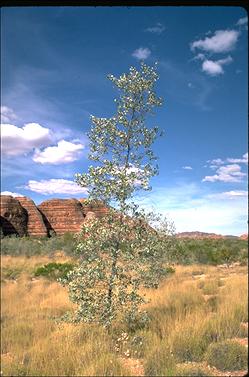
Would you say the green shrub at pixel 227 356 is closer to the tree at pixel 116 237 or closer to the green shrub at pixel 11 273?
the tree at pixel 116 237

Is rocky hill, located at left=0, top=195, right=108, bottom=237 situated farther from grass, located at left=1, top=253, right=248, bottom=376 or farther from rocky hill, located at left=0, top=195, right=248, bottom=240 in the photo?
grass, located at left=1, top=253, right=248, bottom=376

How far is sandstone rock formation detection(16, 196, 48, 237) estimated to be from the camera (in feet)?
270

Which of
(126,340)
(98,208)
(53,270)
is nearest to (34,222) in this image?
(53,270)

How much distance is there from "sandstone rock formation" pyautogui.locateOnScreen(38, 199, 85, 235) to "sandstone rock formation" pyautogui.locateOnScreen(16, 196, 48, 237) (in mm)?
2050

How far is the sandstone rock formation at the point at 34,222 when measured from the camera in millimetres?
82188

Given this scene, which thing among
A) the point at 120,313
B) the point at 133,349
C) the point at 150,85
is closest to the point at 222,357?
the point at 133,349

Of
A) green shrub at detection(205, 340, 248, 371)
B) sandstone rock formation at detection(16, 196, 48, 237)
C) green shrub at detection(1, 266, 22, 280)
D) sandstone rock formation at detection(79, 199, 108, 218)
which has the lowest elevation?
green shrub at detection(1, 266, 22, 280)

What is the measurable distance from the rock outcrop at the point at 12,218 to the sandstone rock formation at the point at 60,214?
566 cm

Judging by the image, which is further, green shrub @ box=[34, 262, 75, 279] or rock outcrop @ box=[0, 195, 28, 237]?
rock outcrop @ box=[0, 195, 28, 237]

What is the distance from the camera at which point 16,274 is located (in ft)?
79.9

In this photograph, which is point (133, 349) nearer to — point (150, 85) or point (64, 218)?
point (150, 85)

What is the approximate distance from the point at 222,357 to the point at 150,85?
4640 millimetres

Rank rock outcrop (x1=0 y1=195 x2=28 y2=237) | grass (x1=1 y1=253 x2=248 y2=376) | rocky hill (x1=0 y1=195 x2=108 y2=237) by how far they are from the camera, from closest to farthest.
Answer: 1. grass (x1=1 y1=253 x2=248 y2=376)
2. rock outcrop (x1=0 y1=195 x2=28 y2=237)
3. rocky hill (x1=0 y1=195 x2=108 y2=237)

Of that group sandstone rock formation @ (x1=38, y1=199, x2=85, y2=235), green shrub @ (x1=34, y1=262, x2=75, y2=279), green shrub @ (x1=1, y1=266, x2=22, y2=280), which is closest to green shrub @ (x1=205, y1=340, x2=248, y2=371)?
green shrub @ (x1=34, y1=262, x2=75, y2=279)
